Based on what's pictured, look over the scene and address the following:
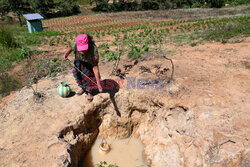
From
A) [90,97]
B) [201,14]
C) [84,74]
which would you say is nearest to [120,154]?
[90,97]

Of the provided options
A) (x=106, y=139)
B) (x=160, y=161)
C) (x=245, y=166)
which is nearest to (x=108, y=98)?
(x=106, y=139)

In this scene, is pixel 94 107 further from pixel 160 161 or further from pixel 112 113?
pixel 160 161

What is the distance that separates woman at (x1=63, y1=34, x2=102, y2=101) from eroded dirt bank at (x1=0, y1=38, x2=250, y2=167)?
0.34m

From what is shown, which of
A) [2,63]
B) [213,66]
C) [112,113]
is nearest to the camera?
[112,113]

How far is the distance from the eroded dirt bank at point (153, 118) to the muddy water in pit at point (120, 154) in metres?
0.15

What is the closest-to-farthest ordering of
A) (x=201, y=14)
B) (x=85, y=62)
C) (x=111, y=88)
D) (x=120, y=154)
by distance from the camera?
(x=85, y=62) → (x=120, y=154) → (x=111, y=88) → (x=201, y=14)

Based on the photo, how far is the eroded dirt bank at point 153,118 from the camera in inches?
89.5

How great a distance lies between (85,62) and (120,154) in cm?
195

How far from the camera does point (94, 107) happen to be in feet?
11.0

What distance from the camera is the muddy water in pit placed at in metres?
3.25

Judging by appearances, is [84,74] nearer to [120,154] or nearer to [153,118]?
[153,118]

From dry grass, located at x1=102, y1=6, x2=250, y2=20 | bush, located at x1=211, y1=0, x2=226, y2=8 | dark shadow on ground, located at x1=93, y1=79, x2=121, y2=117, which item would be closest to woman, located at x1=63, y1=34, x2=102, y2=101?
dark shadow on ground, located at x1=93, y1=79, x2=121, y2=117

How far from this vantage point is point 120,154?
3.43 m

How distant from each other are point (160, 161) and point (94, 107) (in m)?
1.55
